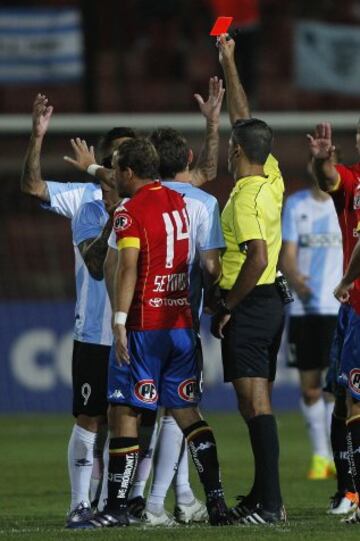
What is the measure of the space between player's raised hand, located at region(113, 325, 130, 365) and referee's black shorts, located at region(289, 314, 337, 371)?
472 cm

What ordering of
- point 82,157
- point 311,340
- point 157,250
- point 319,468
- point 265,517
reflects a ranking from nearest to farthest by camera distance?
point 157,250
point 265,517
point 82,157
point 319,468
point 311,340

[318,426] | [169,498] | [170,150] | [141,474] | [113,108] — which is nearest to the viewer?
[170,150]

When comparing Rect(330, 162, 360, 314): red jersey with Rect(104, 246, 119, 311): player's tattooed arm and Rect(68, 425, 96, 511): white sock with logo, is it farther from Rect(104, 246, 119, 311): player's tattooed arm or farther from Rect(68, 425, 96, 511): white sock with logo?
Rect(68, 425, 96, 511): white sock with logo

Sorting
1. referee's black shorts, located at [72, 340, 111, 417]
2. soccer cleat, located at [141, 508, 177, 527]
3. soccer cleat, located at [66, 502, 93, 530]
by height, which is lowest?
soccer cleat, located at [141, 508, 177, 527]

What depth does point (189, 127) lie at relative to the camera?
17859mm

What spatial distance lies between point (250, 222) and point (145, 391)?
1081 millimetres

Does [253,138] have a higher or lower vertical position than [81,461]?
→ higher

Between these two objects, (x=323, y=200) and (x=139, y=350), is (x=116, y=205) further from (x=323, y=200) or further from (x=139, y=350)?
(x=323, y=200)

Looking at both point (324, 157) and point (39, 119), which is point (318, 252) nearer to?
point (39, 119)

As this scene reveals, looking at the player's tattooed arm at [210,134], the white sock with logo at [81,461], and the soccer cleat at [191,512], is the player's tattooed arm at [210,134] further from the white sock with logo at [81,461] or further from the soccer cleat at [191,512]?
the soccer cleat at [191,512]

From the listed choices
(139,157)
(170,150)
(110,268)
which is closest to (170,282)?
(110,268)

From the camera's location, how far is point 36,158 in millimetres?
8609

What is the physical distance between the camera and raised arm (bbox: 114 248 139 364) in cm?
753

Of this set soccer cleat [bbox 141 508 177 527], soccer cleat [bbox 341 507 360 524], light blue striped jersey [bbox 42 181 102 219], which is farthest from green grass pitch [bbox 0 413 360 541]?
light blue striped jersey [bbox 42 181 102 219]
